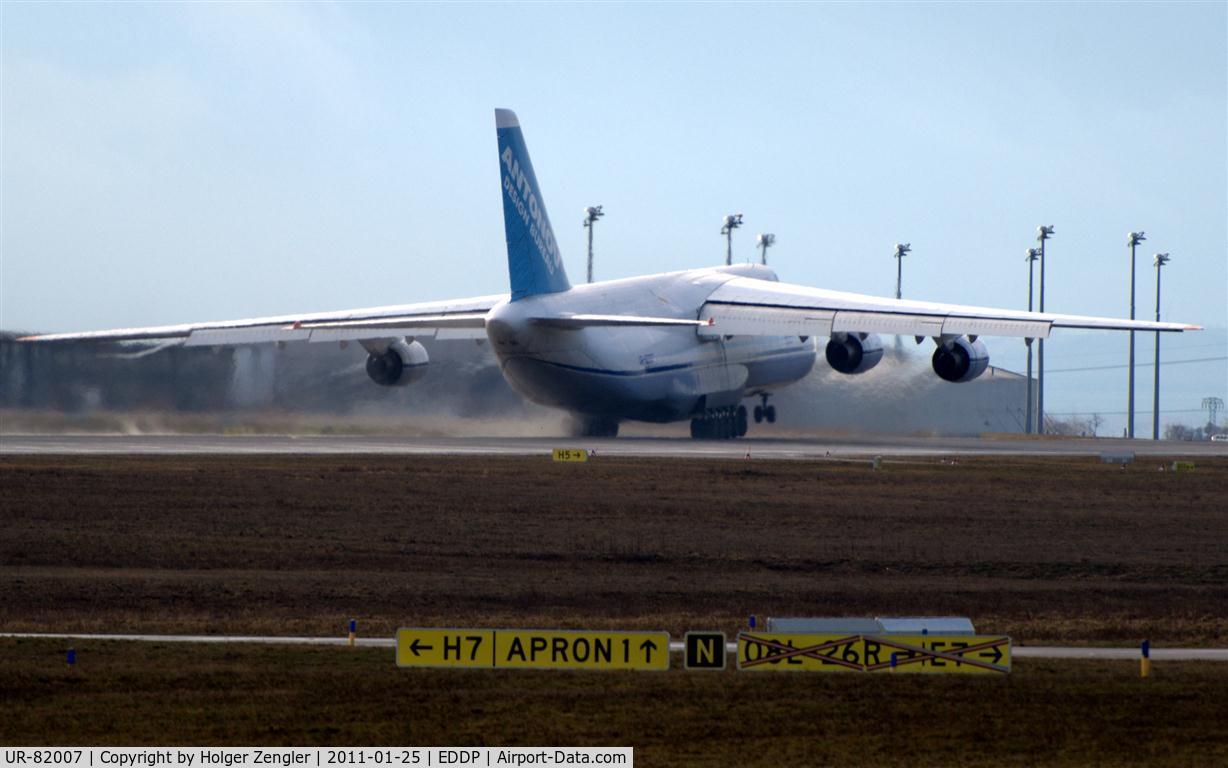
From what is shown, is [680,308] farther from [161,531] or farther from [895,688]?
[895,688]

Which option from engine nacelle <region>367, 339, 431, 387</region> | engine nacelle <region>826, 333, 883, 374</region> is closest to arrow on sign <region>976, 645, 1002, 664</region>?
engine nacelle <region>826, 333, 883, 374</region>

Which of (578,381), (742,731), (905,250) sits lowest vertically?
(742,731)

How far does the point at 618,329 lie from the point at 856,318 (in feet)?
21.3

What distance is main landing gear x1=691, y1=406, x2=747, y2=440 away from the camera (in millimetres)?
55750

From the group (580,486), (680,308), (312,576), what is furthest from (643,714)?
(680,308)

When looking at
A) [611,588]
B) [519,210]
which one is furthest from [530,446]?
[611,588]

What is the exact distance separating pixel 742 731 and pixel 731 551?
13963mm

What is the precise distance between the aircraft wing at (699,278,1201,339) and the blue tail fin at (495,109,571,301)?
4876 mm

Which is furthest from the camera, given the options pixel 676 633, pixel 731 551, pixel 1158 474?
pixel 1158 474

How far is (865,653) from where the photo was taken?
55.1 feet

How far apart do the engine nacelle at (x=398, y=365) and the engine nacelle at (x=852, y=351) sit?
11722mm

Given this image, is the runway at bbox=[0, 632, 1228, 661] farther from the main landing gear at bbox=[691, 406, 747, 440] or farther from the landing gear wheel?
the main landing gear at bbox=[691, 406, 747, 440]

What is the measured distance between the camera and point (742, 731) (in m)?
14.1

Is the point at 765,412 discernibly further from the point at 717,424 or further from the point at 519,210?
the point at 519,210
